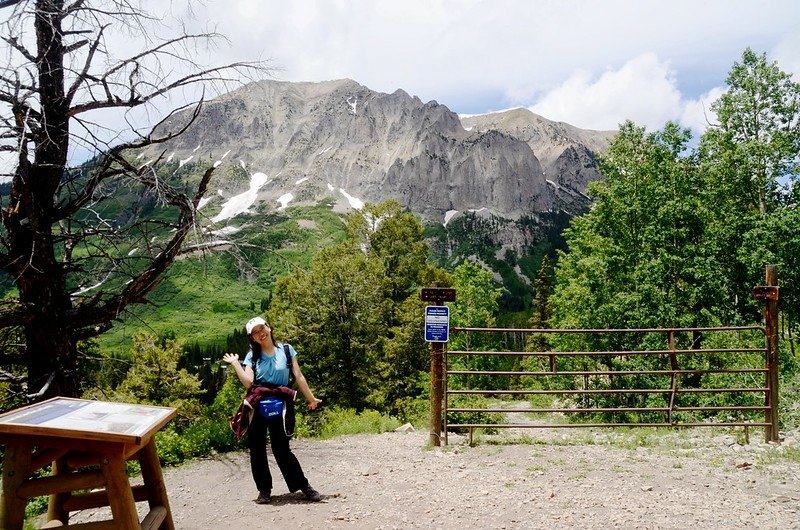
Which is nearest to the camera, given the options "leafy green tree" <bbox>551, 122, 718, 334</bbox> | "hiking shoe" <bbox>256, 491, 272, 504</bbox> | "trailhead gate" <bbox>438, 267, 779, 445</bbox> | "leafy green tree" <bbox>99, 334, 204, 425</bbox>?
"hiking shoe" <bbox>256, 491, 272, 504</bbox>

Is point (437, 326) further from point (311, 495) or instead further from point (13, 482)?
point (13, 482)

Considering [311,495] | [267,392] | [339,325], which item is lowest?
[311,495]

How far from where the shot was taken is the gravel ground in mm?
6020

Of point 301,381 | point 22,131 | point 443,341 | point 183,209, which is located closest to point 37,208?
point 22,131

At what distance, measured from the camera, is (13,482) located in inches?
149

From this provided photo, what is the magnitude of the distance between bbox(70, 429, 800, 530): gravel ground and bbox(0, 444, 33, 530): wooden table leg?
2.35 metres

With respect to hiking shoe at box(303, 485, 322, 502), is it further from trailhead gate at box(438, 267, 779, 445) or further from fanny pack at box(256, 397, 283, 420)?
trailhead gate at box(438, 267, 779, 445)

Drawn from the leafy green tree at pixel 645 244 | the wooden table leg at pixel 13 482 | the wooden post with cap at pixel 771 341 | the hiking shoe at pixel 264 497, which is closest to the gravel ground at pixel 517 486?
the hiking shoe at pixel 264 497

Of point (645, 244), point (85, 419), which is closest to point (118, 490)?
point (85, 419)

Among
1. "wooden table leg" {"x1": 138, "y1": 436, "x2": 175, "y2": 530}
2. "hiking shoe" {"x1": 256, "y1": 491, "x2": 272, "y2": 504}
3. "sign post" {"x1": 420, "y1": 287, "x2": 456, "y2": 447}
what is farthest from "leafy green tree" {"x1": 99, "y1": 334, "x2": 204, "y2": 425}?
"wooden table leg" {"x1": 138, "y1": 436, "x2": 175, "y2": 530}

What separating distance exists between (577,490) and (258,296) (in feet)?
488

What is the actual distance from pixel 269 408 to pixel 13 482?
256cm

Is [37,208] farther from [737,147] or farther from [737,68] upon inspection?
[737,68]

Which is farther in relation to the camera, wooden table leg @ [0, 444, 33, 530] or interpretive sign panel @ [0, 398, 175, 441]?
wooden table leg @ [0, 444, 33, 530]
